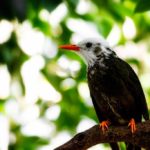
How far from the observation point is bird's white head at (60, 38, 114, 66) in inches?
223

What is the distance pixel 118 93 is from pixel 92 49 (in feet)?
3.80

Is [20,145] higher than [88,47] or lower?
lower

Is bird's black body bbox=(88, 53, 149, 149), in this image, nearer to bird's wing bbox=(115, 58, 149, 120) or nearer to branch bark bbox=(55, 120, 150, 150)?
bird's wing bbox=(115, 58, 149, 120)

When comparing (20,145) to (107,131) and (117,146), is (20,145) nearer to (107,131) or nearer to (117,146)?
(117,146)

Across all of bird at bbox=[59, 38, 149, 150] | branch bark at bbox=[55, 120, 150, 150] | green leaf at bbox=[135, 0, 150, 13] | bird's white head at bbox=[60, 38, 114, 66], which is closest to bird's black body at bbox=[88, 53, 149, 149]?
bird at bbox=[59, 38, 149, 150]

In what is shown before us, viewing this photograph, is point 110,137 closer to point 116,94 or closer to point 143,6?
point 116,94

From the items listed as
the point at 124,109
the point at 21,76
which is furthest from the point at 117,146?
the point at 21,76

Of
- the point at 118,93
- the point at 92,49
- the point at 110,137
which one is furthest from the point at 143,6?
the point at 92,49

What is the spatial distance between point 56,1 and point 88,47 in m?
2.82

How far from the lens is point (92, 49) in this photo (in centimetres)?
600

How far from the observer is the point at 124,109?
5.11 m

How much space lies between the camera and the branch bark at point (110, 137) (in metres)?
4.03

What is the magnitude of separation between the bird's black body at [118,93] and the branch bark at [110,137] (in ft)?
2.16

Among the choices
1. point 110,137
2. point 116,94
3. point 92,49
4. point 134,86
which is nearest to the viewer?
point 110,137
